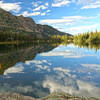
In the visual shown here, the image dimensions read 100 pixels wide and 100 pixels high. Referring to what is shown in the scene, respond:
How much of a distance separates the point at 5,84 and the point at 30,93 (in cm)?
384

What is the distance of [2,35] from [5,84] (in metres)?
134

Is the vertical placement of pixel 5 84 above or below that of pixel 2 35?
below

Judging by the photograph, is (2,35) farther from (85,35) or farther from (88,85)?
(88,85)

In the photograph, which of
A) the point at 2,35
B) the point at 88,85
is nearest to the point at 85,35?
the point at 2,35

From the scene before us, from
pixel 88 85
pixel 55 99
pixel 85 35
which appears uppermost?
pixel 85 35

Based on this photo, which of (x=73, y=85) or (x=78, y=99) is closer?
(x=78, y=99)

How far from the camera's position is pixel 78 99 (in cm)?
872

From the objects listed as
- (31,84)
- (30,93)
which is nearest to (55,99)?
(30,93)

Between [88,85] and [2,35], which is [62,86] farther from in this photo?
[2,35]

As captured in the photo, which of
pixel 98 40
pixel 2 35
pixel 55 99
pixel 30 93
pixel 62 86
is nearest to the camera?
pixel 55 99

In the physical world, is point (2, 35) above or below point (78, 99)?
above

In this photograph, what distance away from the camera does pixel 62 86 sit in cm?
1316

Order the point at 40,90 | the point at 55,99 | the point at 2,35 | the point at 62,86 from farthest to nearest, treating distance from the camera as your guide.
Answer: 1. the point at 2,35
2. the point at 62,86
3. the point at 40,90
4. the point at 55,99

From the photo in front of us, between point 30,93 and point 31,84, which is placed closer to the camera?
point 30,93
